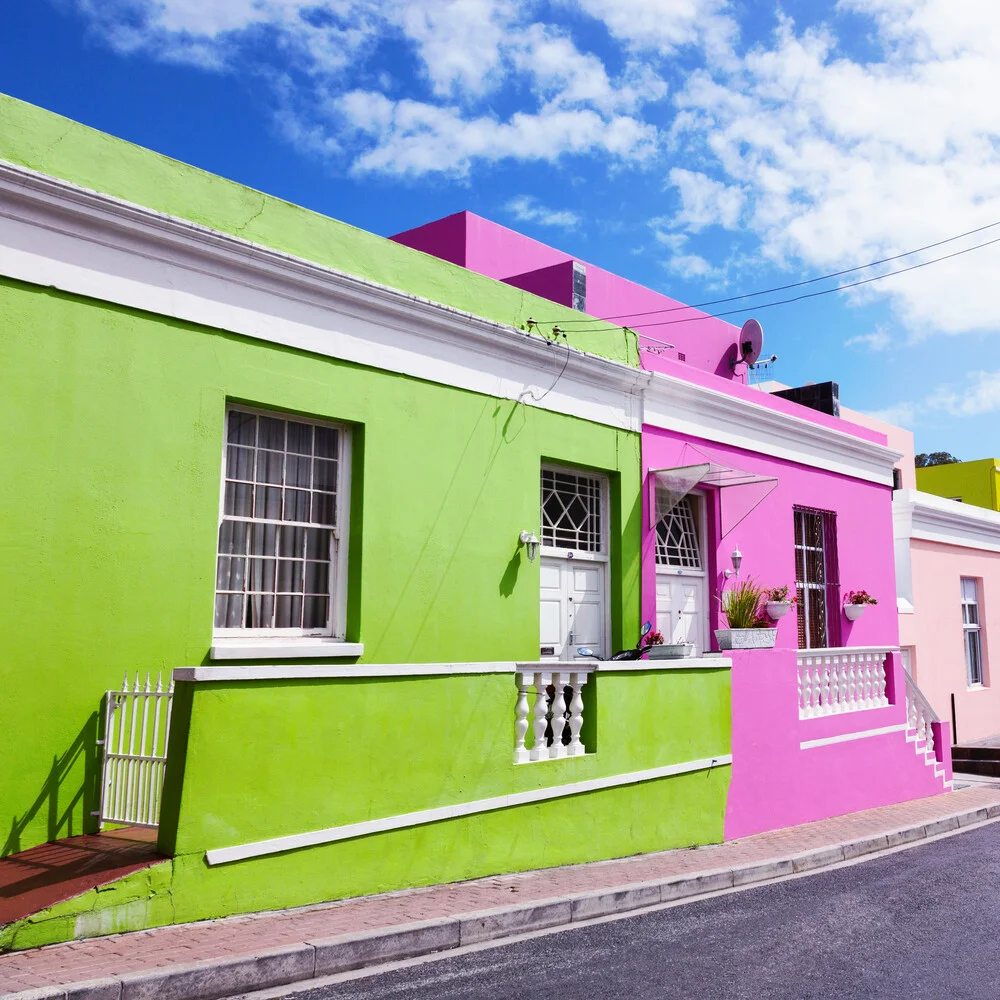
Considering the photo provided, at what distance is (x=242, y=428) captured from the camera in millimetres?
7629

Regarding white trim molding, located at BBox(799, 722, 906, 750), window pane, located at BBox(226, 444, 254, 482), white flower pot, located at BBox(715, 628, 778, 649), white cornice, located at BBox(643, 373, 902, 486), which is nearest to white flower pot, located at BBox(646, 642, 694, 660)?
white flower pot, located at BBox(715, 628, 778, 649)

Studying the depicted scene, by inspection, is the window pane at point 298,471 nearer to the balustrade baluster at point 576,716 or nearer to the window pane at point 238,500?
the window pane at point 238,500

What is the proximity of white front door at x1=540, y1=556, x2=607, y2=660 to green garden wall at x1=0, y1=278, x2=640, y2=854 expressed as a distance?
3.72 ft

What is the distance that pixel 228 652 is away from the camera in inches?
280

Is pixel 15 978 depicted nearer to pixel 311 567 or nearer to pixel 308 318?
pixel 311 567

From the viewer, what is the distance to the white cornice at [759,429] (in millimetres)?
11547

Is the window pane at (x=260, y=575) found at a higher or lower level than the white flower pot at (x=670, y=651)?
higher

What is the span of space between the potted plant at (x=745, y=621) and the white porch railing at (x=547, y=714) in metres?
2.56

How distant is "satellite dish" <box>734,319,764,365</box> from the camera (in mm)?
15453

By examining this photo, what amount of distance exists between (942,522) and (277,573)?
14479 millimetres

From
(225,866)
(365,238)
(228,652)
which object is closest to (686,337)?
(365,238)

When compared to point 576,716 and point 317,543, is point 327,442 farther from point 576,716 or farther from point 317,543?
point 576,716

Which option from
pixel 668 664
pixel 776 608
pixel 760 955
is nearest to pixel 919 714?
pixel 776 608

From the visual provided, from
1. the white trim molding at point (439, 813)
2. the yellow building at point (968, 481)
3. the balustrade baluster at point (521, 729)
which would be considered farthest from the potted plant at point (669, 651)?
the yellow building at point (968, 481)
